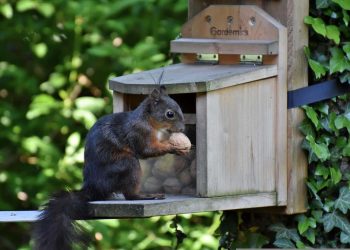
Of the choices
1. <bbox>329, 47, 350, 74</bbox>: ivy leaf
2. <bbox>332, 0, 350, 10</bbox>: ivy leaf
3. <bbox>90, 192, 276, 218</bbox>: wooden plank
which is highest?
<bbox>332, 0, 350, 10</bbox>: ivy leaf

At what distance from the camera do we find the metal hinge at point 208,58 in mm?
3904

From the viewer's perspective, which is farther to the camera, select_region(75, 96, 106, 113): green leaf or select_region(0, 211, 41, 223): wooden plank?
select_region(75, 96, 106, 113): green leaf

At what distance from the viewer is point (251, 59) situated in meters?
3.82

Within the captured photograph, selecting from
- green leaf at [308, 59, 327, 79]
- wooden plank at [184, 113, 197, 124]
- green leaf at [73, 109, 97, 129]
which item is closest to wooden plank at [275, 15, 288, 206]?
green leaf at [308, 59, 327, 79]

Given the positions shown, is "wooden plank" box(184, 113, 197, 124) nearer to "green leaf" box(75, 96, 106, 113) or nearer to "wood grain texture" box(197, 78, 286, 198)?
"wood grain texture" box(197, 78, 286, 198)

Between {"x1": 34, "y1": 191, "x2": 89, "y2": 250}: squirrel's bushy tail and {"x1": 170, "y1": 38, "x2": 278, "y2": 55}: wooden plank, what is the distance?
792 millimetres

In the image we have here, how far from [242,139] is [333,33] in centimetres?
55

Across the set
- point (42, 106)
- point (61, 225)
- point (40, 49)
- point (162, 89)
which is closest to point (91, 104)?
point (42, 106)

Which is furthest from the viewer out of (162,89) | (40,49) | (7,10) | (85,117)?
(40,49)

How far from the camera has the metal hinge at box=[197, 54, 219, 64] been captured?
3.90m

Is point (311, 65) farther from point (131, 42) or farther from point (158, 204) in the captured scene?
point (131, 42)

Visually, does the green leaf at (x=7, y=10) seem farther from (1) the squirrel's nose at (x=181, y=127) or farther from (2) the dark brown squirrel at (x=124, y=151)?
(1) the squirrel's nose at (x=181, y=127)

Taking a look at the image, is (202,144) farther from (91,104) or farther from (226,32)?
(91,104)

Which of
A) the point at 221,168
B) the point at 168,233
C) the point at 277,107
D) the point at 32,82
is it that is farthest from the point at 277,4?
the point at 32,82
